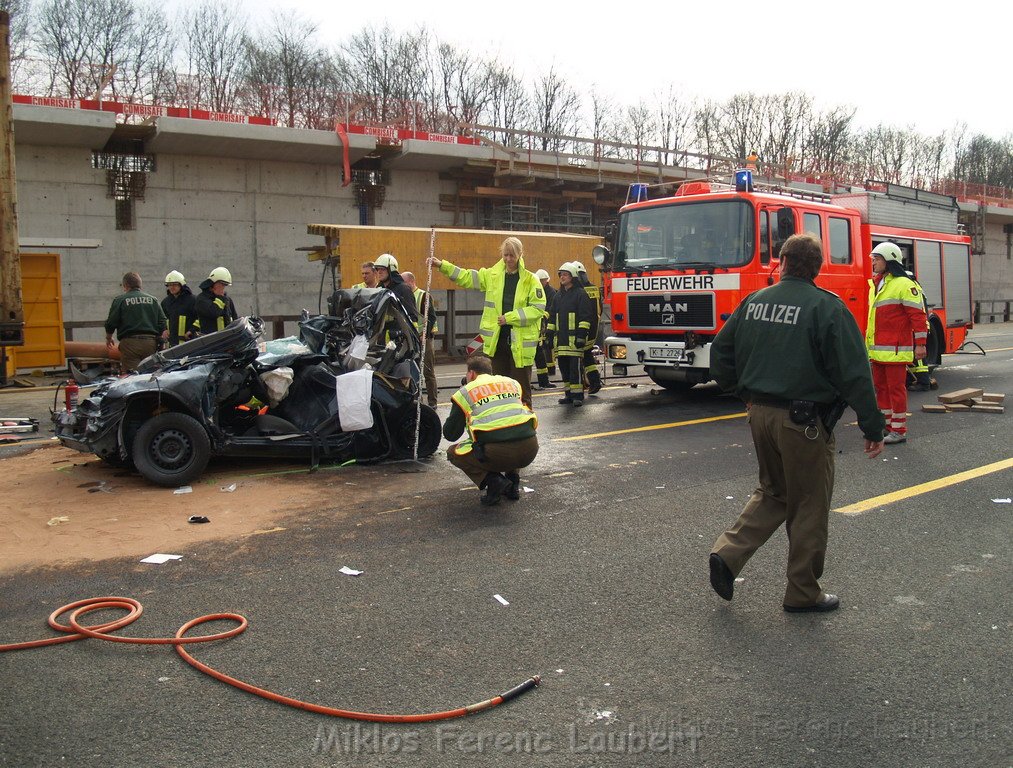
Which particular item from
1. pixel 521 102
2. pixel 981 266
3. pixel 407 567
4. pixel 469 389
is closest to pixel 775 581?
pixel 407 567

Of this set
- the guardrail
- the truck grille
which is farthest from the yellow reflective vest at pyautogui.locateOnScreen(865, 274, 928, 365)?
the guardrail

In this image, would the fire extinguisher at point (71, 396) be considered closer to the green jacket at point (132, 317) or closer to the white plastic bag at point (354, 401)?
the white plastic bag at point (354, 401)

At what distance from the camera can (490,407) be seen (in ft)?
20.4

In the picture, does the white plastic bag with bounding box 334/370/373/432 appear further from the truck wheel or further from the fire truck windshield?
the truck wheel

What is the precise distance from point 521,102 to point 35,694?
46.8 m

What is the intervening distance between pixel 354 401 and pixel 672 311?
5.44m

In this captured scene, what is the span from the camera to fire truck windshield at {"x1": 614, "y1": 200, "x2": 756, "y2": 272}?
1102 cm

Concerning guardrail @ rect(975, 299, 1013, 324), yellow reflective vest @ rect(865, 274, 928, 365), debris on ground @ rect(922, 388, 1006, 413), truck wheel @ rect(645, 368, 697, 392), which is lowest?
debris on ground @ rect(922, 388, 1006, 413)

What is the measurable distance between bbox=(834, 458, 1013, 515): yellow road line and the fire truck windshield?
413cm

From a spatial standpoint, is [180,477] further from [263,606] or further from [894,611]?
[894,611]

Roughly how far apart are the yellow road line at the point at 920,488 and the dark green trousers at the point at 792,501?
2130 mm

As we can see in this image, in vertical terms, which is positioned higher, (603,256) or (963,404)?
(603,256)

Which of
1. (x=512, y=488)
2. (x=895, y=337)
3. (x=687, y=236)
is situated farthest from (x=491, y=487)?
(x=687, y=236)

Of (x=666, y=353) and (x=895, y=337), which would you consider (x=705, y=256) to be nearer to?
(x=666, y=353)
